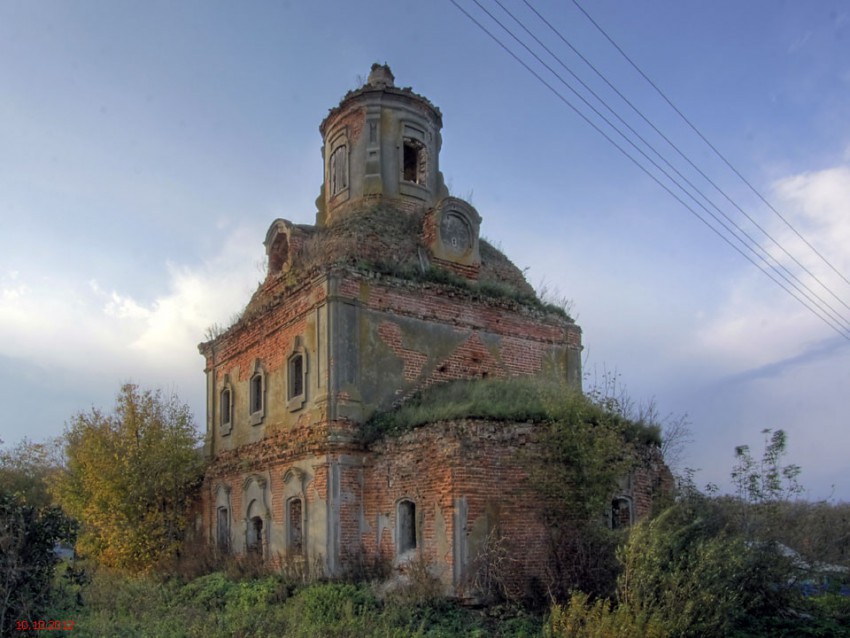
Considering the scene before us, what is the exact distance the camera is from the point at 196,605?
14.8 meters

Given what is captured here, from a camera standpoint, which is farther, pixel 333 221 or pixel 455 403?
pixel 333 221

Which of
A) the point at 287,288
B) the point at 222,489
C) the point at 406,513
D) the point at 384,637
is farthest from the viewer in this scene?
the point at 222,489

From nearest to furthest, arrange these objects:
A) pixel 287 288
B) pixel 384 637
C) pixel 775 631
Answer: pixel 384 637, pixel 775 631, pixel 287 288

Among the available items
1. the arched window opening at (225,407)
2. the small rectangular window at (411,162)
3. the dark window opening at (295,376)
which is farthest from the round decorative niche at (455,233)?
the arched window opening at (225,407)

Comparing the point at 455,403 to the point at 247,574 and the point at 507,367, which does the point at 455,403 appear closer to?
the point at 507,367

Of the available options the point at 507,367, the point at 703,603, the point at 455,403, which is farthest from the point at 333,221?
the point at 703,603

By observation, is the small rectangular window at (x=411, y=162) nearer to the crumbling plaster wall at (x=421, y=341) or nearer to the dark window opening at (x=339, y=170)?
the dark window opening at (x=339, y=170)

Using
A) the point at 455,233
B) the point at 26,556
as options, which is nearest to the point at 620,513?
the point at 455,233

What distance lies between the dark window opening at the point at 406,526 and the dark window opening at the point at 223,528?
22.9 ft

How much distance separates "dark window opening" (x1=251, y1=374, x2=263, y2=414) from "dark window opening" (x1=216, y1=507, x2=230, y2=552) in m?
2.93

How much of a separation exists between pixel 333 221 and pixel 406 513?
879 cm

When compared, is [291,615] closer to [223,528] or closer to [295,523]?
[295,523]

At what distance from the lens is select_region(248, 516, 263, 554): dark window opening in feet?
59.7

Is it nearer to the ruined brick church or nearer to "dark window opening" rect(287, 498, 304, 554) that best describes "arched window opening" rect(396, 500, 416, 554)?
the ruined brick church
